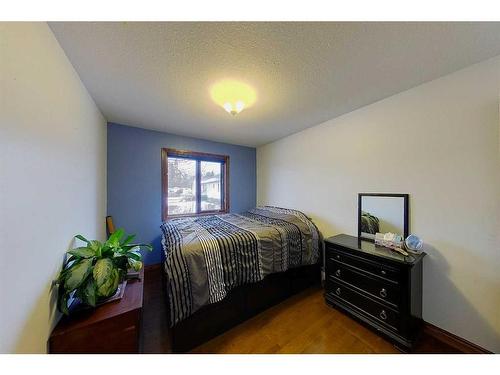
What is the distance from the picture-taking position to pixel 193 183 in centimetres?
324

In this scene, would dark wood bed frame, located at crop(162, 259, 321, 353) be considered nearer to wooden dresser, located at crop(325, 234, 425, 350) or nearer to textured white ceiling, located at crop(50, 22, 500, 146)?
wooden dresser, located at crop(325, 234, 425, 350)

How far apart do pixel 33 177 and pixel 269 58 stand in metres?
1.53

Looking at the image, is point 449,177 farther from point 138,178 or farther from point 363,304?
point 138,178

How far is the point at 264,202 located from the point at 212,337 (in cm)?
248

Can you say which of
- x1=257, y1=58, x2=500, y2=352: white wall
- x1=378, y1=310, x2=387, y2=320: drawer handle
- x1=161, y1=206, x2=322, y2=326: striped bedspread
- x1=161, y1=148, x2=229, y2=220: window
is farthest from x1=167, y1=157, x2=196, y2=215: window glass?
x1=378, y1=310, x2=387, y2=320: drawer handle

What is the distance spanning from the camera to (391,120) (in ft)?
5.90

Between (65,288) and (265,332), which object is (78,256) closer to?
(65,288)

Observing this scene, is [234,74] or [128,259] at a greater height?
[234,74]

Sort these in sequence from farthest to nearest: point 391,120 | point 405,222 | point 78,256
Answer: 1. point 391,120
2. point 405,222
3. point 78,256

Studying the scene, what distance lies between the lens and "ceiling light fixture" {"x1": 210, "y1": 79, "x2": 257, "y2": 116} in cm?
155

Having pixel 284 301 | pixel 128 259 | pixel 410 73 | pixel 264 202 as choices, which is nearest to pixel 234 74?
pixel 410 73

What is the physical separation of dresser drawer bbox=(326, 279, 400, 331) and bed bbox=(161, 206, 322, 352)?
385mm

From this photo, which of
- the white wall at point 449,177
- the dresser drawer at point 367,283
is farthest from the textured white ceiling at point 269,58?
the dresser drawer at point 367,283

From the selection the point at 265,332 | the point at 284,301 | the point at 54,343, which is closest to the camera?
the point at 54,343
